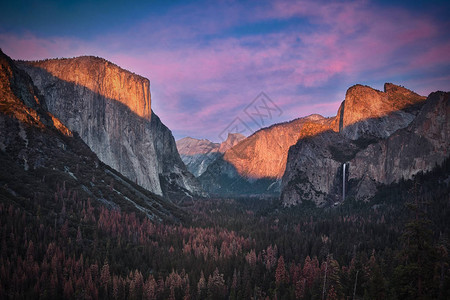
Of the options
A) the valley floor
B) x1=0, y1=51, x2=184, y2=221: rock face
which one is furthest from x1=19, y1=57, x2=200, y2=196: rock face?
the valley floor

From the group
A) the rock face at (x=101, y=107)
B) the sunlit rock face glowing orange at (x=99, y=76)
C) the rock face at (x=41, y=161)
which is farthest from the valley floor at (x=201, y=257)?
the sunlit rock face glowing orange at (x=99, y=76)

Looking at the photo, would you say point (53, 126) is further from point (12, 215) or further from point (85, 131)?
point (12, 215)

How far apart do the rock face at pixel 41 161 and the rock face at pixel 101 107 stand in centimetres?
1437

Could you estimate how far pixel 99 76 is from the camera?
170375 mm

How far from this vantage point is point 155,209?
462ft

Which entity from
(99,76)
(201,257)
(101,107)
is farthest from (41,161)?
(99,76)

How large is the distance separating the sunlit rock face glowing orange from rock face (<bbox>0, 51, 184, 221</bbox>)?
89.9ft

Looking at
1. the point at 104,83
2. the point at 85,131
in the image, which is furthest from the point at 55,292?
the point at 104,83

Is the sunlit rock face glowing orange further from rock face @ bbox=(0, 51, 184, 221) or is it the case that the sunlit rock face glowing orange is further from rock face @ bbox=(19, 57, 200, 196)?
rock face @ bbox=(0, 51, 184, 221)

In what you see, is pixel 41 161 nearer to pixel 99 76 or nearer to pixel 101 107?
pixel 101 107

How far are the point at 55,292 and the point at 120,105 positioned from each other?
13743 centimetres

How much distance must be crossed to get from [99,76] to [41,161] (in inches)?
3142

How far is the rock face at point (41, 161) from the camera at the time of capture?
92438 millimetres

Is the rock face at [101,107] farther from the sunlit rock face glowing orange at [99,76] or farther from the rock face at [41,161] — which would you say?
the rock face at [41,161]
